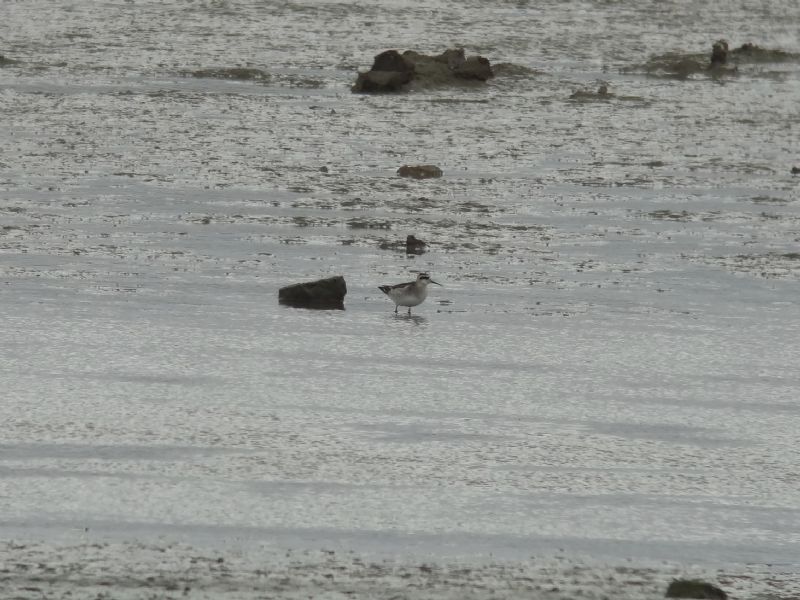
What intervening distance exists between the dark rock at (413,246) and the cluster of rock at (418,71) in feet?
40.9

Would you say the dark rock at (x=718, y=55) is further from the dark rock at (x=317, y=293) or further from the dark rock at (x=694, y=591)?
the dark rock at (x=694, y=591)

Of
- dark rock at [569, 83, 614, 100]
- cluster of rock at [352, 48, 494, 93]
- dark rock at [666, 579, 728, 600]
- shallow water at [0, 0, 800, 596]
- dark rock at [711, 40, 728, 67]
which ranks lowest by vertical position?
dark rock at [666, 579, 728, 600]

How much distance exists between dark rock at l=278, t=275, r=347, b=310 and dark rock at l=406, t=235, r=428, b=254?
2.58 meters

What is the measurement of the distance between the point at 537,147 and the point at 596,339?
1098cm

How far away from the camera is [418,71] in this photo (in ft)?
108

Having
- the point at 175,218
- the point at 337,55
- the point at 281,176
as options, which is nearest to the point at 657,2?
the point at 337,55

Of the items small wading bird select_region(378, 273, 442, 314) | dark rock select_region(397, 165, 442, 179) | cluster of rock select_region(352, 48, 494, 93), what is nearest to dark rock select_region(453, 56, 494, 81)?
cluster of rock select_region(352, 48, 494, 93)

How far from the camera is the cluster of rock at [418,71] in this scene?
31688 millimetres

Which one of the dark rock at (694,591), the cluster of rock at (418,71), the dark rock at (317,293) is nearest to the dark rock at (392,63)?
the cluster of rock at (418,71)

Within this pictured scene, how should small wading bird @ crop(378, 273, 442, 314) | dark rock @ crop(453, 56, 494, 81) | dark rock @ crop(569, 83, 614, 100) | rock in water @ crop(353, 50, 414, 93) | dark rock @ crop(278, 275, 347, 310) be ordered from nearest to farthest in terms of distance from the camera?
1. small wading bird @ crop(378, 273, 442, 314)
2. dark rock @ crop(278, 275, 347, 310)
3. rock in water @ crop(353, 50, 414, 93)
4. dark rock @ crop(569, 83, 614, 100)
5. dark rock @ crop(453, 56, 494, 81)

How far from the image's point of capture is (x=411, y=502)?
36.0ft

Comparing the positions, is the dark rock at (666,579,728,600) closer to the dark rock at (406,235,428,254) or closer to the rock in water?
the dark rock at (406,235,428,254)

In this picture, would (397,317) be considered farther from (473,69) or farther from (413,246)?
(473,69)

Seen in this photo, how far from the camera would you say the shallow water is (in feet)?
35.8
